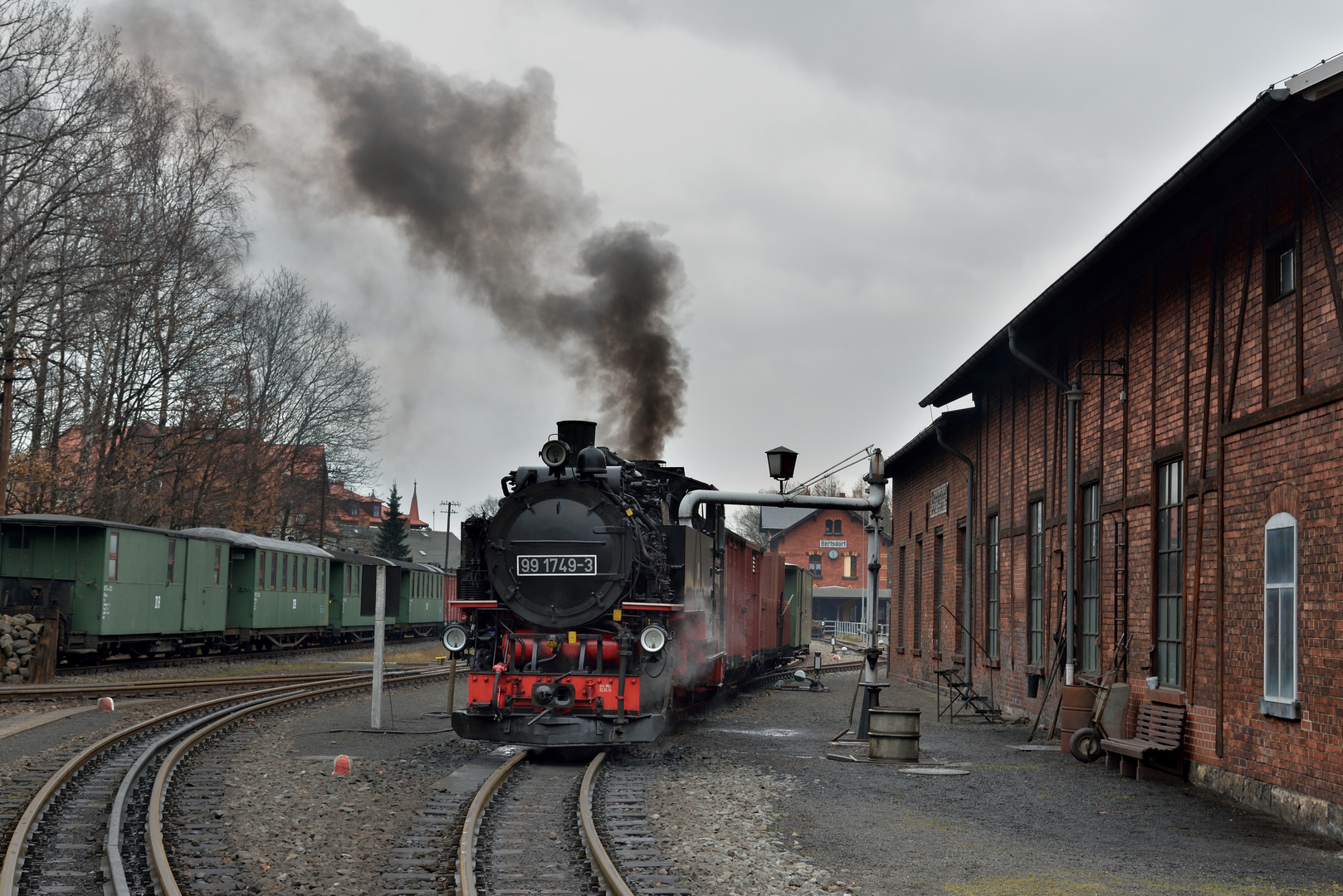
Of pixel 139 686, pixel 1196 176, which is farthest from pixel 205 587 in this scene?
pixel 1196 176

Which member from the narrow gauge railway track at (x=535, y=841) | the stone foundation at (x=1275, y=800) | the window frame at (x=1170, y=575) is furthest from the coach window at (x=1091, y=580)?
the narrow gauge railway track at (x=535, y=841)

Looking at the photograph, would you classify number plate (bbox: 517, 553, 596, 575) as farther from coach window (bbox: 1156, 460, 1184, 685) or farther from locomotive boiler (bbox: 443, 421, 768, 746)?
coach window (bbox: 1156, 460, 1184, 685)

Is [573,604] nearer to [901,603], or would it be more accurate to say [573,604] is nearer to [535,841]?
[535,841]

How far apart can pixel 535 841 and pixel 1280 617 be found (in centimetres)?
583

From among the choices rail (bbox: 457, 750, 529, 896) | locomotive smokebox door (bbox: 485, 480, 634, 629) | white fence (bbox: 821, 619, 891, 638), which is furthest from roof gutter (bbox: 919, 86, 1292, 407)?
white fence (bbox: 821, 619, 891, 638)

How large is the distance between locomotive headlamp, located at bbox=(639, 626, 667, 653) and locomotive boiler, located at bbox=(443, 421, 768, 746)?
0.04 feet

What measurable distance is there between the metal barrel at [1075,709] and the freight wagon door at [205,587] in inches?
712

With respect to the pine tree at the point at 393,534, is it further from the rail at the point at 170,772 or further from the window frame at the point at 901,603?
the rail at the point at 170,772

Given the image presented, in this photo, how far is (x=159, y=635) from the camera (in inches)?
987

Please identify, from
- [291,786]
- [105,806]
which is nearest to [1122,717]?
[291,786]

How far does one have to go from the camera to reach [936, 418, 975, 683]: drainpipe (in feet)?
68.8

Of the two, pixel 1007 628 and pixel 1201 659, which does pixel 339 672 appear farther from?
pixel 1201 659

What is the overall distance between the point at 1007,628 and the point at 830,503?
14.4 feet

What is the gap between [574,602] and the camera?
12344mm
